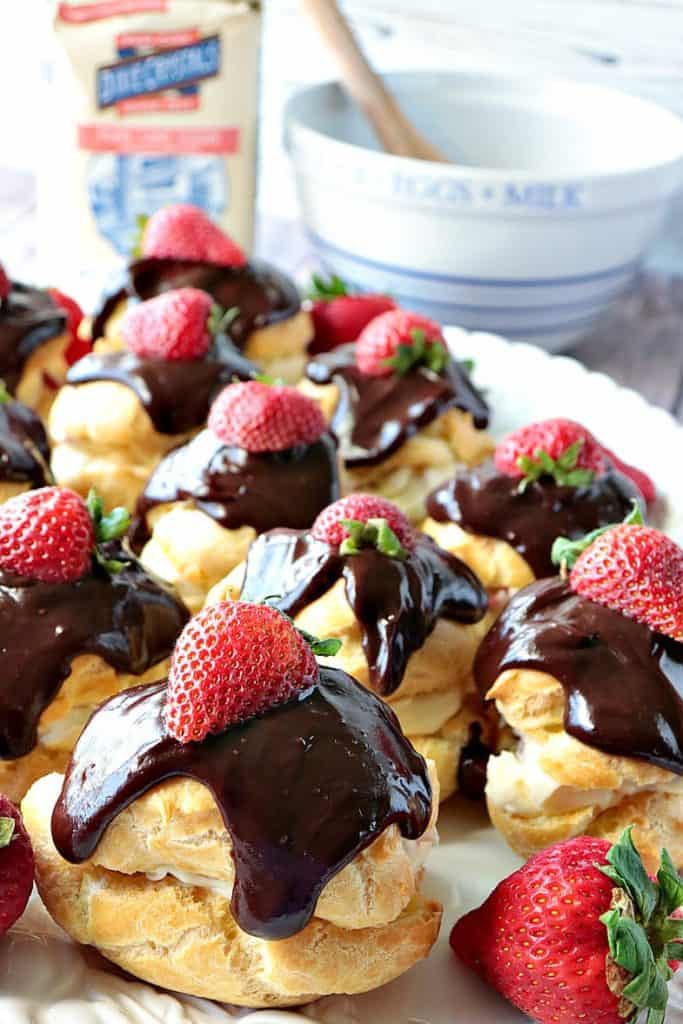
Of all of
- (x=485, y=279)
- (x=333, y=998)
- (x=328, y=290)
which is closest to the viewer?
(x=333, y=998)

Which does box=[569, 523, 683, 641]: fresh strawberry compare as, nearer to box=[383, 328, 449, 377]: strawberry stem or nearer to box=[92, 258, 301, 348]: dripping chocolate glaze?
box=[383, 328, 449, 377]: strawberry stem

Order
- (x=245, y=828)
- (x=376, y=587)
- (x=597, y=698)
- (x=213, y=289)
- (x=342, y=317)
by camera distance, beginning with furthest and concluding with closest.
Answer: (x=342, y=317)
(x=213, y=289)
(x=376, y=587)
(x=597, y=698)
(x=245, y=828)

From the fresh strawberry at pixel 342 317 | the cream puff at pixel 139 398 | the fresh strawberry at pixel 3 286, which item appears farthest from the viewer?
the fresh strawberry at pixel 342 317

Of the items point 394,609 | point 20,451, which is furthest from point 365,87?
point 394,609

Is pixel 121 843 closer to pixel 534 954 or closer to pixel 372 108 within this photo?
pixel 534 954

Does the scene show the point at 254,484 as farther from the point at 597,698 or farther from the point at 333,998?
the point at 333,998

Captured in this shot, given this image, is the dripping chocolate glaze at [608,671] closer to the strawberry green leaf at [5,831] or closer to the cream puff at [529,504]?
the cream puff at [529,504]

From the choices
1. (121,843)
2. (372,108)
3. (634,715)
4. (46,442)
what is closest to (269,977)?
(121,843)

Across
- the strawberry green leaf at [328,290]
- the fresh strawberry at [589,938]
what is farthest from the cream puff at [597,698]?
the strawberry green leaf at [328,290]
